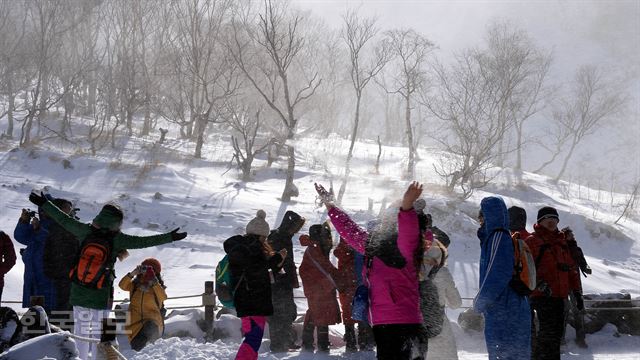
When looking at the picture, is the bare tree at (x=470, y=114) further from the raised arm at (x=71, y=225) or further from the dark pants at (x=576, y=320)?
the raised arm at (x=71, y=225)

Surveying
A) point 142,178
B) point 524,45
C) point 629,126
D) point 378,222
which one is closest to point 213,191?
point 142,178

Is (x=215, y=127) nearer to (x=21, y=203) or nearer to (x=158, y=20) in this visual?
(x=158, y=20)

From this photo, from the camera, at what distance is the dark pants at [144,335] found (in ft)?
19.5

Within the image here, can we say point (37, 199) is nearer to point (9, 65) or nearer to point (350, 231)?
point (350, 231)

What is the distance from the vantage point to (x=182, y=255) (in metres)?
13.7

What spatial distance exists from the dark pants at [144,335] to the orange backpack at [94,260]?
1221 millimetres

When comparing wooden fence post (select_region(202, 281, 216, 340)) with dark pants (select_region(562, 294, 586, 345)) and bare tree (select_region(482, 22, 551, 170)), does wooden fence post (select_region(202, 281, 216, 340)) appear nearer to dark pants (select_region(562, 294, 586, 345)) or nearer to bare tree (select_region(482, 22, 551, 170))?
dark pants (select_region(562, 294, 586, 345))

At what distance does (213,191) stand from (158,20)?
23837 mm

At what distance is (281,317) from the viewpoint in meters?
6.91

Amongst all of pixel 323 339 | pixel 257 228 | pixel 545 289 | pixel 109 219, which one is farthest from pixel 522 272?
pixel 109 219

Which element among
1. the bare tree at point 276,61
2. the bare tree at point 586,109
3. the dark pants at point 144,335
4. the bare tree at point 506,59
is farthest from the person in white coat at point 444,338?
the bare tree at point 586,109

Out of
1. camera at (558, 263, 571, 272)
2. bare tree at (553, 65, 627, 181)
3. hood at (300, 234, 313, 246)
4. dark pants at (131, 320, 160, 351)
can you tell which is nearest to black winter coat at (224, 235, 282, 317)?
dark pants at (131, 320, 160, 351)

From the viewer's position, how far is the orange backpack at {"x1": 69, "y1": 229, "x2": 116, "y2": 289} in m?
4.74

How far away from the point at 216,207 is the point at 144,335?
12.1 meters
